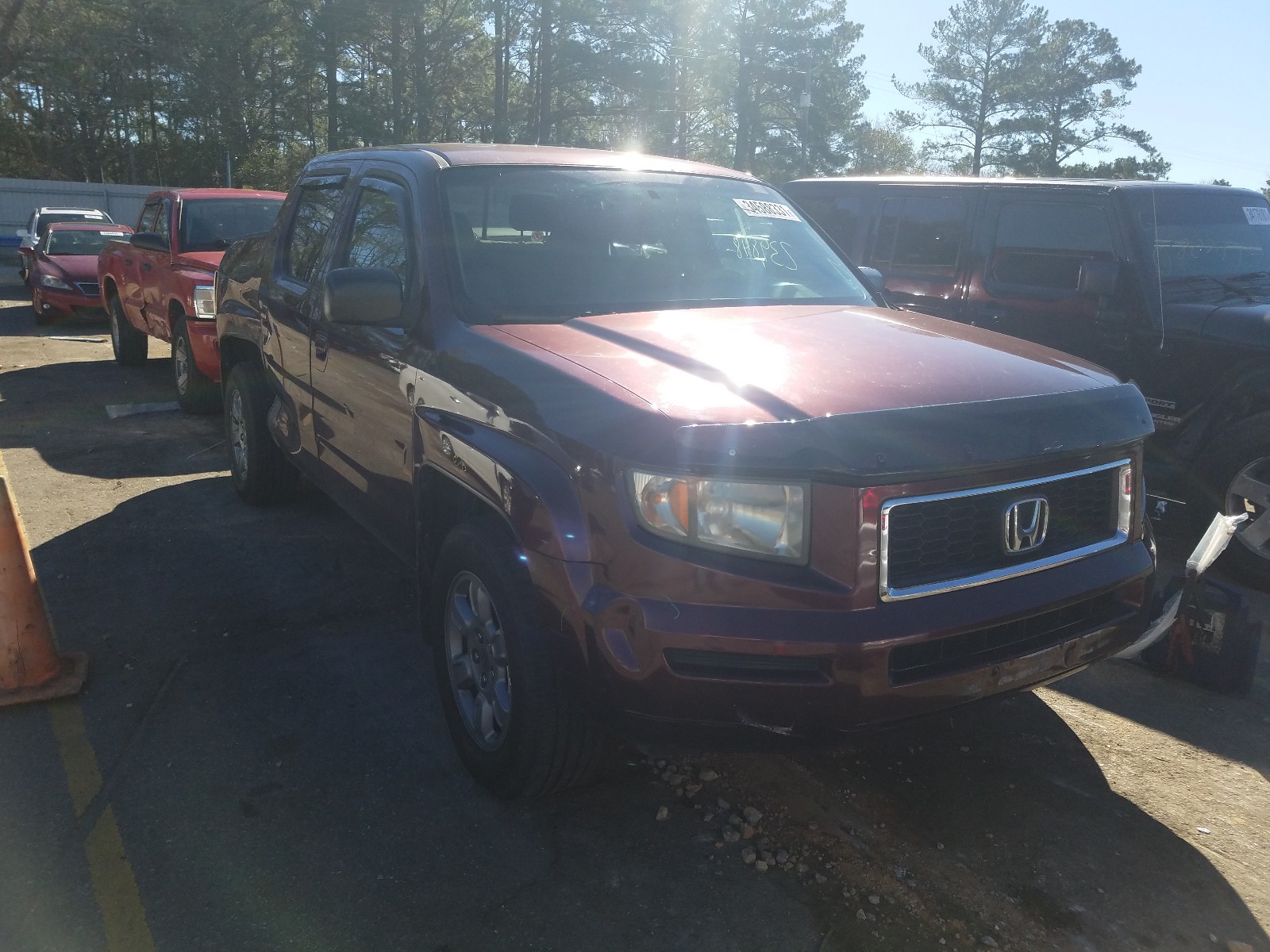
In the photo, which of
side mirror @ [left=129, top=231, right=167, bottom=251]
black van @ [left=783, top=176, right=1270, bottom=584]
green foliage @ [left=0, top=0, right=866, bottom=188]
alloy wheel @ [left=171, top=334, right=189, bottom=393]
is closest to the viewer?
black van @ [left=783, top=176, right=1270, bottom=584]

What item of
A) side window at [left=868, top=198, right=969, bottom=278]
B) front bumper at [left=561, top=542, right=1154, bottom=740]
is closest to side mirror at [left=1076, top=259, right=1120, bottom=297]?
side window at [left=868, top=198, right=969, bottom=278]

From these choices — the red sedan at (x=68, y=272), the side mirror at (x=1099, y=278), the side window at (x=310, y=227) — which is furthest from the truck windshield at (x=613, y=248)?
the red sedan at (x=68, y=272)

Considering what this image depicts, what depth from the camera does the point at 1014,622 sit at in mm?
2803

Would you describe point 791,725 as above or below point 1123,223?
below

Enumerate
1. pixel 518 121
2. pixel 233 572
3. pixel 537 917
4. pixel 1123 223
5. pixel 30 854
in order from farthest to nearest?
pixel 518 121
pixel 1123 223
pixel 233 572
pixel 30 854
pixel 537 917

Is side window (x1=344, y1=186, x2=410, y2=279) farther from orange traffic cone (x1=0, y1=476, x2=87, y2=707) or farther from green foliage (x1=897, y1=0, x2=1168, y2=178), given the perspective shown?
green foliage (x1=897, y1=0, x2=1168, y2=178)

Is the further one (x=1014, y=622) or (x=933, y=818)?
(x=933, y=818)

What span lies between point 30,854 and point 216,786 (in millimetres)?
531

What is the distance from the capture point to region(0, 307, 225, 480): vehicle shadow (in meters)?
7.48

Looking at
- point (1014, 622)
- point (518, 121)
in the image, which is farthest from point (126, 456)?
point (518, 121)

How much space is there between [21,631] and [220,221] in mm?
6673

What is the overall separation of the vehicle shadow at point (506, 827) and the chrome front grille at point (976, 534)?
414 mm

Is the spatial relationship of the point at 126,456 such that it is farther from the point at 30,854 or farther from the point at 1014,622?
the point at 1014,622

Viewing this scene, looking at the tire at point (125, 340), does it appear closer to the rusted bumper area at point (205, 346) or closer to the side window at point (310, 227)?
the rusted bumper area at point (205, 346)
